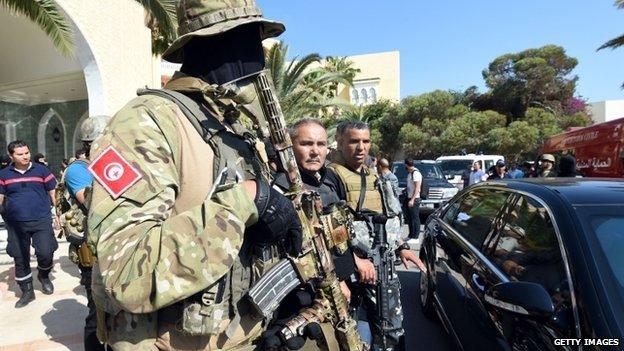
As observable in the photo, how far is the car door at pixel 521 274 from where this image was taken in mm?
1698

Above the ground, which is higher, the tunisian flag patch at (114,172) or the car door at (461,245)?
the tunisian flag patch at (114,172)

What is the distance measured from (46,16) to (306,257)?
24.2 ft

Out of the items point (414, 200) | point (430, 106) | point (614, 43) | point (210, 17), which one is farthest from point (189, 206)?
point (430, 106)

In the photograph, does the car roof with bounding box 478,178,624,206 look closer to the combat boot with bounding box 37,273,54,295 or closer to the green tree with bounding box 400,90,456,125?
the combat boot with bounding box 37,273,54,295

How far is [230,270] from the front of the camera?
1180 millimetres

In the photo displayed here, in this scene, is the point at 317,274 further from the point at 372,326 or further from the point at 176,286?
the point at 372,326

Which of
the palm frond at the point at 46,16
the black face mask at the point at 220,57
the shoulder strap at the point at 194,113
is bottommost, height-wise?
the shoulder strap at the point at 194,113

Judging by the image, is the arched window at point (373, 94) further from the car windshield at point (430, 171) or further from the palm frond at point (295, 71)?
the car windshield at point (430, 171)

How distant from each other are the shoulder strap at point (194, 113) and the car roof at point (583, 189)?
5.88 feet

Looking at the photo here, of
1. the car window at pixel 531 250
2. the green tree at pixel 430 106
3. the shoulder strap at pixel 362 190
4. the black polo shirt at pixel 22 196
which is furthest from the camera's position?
the green tree at pixel 430 106

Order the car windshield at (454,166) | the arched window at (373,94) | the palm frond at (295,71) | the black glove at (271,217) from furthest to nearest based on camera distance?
the arched window at (373,94) < the car windshield at (454,166) < the palm frond at (295,71) < the black glove at (271,217)

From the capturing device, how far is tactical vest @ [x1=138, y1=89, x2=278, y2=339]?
3.60 feet

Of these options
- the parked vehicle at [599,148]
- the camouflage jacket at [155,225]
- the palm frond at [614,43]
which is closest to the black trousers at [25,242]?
the camouflage jacket at [155,225]

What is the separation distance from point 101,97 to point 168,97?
995 centimetres
